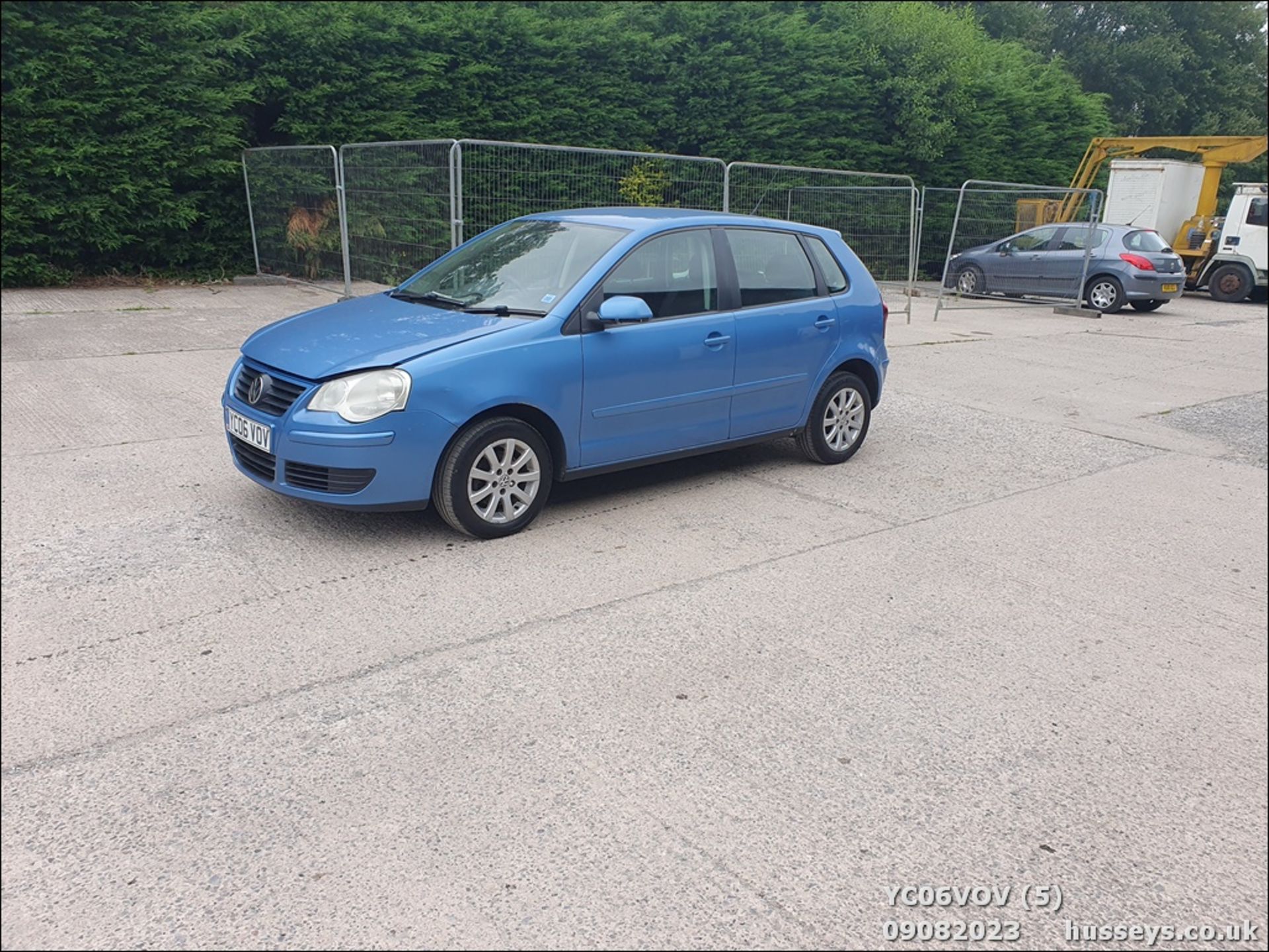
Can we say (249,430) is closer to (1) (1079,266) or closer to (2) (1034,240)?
(1) (1079,266)

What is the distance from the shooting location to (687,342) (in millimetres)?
5645

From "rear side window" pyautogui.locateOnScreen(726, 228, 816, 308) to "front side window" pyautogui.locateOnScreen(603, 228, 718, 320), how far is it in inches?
8.6

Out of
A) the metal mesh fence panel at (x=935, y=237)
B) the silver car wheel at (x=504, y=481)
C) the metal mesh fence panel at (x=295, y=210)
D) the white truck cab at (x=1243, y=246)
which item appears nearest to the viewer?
the silver car wheel at (x=504, y=481)

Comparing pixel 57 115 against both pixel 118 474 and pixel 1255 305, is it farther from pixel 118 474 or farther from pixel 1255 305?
pixel 1255 305

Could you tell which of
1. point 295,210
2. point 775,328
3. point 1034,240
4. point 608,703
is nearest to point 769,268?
point 775,328

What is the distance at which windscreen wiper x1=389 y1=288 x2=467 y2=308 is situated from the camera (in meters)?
5.60

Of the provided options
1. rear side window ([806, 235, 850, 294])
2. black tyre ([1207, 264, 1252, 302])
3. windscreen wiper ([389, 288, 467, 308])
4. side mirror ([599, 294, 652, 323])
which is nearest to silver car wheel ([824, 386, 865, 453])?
rear side window ([806, 235, 850, 294])

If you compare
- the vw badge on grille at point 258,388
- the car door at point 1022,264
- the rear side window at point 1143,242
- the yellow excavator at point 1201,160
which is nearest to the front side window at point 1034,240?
the car door at point 1022,264

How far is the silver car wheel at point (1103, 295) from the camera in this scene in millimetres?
17594

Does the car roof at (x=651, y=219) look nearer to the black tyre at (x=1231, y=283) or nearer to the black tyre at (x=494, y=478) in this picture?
the black tyre at (x=494, y=478)

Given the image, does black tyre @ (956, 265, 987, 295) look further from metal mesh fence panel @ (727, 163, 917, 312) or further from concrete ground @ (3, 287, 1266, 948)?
concrete ground @ (3, 287, 1266, 948)

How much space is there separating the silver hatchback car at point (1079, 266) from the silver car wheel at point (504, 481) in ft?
49.3

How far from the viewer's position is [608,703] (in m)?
3.55

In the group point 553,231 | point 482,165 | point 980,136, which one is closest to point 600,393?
point 553,231
